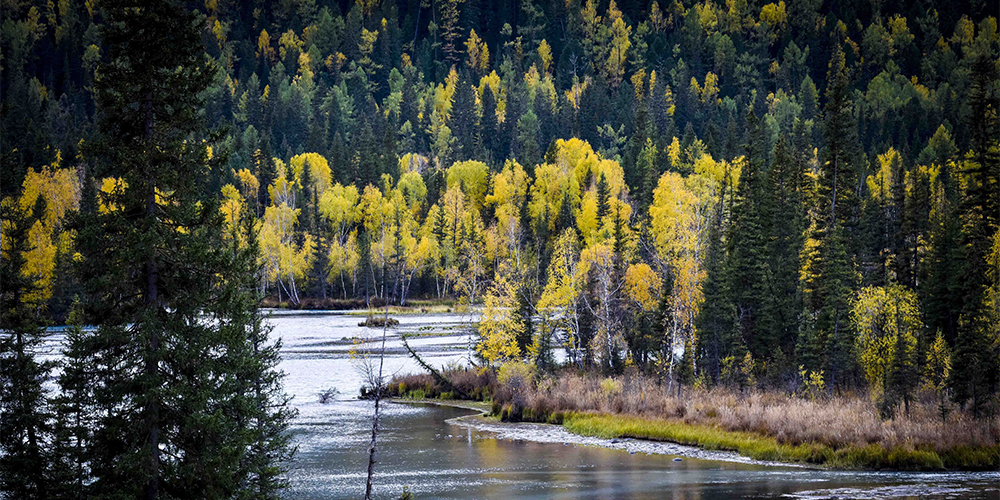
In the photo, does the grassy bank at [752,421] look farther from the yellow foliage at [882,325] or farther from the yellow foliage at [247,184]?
the yellow foliage at [247,184]

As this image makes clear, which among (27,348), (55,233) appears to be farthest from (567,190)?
(27,348)

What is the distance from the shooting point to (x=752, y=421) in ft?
130

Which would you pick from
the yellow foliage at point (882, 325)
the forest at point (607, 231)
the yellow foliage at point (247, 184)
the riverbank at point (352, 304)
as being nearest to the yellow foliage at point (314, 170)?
the forest at point (607, 231)

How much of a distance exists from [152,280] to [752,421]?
89.4 feet

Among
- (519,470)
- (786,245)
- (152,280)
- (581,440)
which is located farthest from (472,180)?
(152,280)

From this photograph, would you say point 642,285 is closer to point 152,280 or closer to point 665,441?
point 665,441

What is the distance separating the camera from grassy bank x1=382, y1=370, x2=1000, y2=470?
3409 centimetres

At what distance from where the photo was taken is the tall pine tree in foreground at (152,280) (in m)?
19.8

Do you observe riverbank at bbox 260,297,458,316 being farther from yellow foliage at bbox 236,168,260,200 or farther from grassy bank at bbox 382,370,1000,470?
grassy bank at bbox 382,370,1000,470

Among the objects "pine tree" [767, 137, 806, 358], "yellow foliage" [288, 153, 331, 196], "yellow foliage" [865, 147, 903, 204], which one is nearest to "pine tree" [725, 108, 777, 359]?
"pine tree" [767, 137, 806, 358]

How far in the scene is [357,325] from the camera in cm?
8612

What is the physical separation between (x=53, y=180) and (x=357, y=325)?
47.7 m

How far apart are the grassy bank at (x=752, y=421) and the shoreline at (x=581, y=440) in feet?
1.48

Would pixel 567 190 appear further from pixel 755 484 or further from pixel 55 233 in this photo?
pixel 755 484
